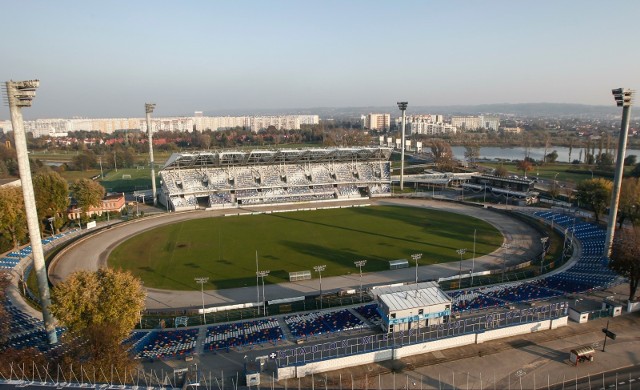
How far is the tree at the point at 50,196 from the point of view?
43.3 m

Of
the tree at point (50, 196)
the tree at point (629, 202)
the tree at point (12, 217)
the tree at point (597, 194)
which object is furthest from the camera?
the tree at point (597, 194)

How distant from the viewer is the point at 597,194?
43.7 meters

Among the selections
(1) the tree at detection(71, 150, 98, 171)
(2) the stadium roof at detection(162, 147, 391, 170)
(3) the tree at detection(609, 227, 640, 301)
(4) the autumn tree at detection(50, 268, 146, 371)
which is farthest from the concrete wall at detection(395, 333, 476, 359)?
(1) the tree at detection(71, 150, 98, 171)

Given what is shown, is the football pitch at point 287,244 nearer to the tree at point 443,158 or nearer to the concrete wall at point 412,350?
the concrete wall at point 412,350

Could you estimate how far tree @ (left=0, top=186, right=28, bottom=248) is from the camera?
37344 millimetres

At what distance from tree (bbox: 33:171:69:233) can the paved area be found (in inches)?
239

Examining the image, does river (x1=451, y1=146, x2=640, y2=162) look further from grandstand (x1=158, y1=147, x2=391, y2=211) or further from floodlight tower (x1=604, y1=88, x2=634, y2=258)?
floodlight tower (x1=604, y1=88, x2=634, y2=258)

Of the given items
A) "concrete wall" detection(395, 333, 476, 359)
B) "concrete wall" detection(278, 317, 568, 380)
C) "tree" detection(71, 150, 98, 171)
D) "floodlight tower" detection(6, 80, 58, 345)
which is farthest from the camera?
"tree" detection(71, 150, 98, 171)

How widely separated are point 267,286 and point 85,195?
101 feet

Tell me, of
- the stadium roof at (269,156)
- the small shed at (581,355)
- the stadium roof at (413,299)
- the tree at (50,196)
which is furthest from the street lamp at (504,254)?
the tree at (50,196)

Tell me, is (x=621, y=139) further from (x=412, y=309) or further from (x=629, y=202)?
(x=412, y=309)

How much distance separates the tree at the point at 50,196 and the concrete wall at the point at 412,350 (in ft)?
126

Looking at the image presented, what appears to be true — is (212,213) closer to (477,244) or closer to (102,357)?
(477,244)

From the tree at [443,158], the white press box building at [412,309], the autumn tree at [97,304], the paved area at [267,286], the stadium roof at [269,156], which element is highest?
the stadium roof at [269,156]
